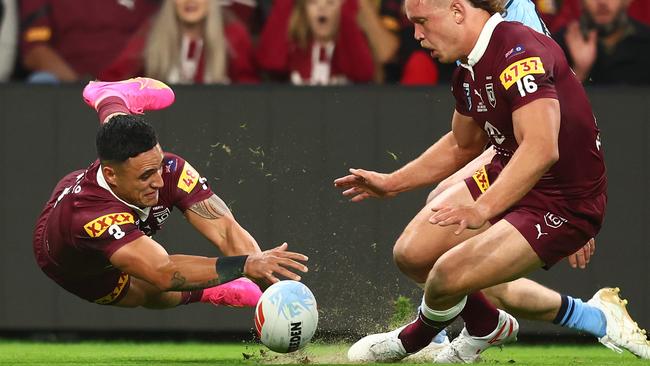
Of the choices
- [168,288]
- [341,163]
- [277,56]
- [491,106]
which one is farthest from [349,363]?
[277,56]

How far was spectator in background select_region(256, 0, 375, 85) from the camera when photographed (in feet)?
31.1

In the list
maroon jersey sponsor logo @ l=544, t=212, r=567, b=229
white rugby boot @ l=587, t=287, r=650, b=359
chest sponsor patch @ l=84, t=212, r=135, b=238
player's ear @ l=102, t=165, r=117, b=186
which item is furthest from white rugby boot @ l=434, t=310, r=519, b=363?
player's ear @ l=102, t=165, r=117, b=186

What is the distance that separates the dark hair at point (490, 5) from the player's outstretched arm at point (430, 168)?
→ 0.68 meters

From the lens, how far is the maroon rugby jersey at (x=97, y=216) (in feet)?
22.7

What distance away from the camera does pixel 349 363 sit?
736 centimetres

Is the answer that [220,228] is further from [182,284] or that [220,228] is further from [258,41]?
[258,41]

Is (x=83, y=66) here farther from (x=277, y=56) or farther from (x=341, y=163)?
(x=341, y=163)

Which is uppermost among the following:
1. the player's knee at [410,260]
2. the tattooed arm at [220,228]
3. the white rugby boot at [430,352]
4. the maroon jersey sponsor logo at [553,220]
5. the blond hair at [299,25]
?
the maroon jersey sponsor logo at [553,220]

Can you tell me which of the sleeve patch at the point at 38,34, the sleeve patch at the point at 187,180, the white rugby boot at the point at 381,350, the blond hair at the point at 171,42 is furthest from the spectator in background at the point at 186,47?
the white rugby boot at the point at 381,350

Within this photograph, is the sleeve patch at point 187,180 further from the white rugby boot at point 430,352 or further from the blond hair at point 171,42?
the blond hair at point 171,42

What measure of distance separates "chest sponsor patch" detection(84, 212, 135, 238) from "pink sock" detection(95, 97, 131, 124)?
85 cm

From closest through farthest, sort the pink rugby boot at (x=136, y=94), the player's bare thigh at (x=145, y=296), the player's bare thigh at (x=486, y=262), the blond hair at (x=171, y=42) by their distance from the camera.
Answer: the player's bare thigh at (x=486, y=262)
the player's bare thigh at (x=145, y=296)
the pink rugby boot at (x=136, y=94)
the blond hair at (x=171, y=42)

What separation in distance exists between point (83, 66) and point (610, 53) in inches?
145

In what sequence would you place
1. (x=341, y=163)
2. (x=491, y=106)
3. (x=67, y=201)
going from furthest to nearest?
(x=341, y=163), (x=67, y=201), (x=491, y=106)
